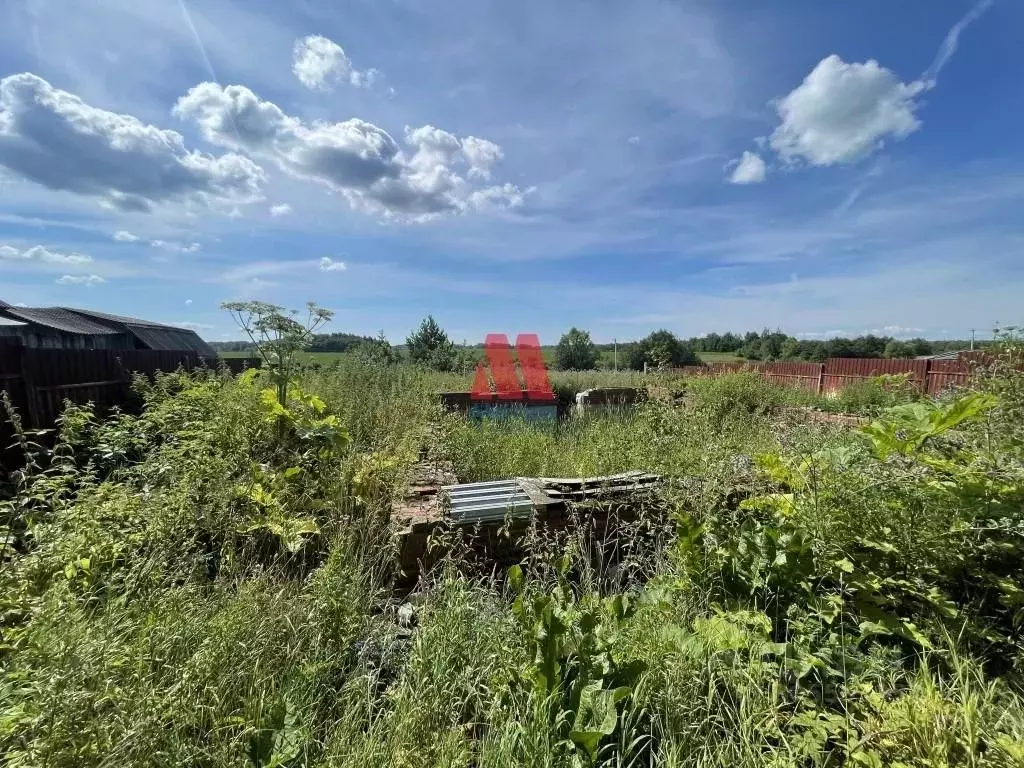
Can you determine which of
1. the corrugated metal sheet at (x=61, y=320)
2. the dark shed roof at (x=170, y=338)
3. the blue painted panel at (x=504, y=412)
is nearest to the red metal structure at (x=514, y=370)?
the blue painted panel at (x=504, y=412)

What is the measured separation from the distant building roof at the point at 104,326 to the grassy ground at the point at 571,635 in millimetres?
10506

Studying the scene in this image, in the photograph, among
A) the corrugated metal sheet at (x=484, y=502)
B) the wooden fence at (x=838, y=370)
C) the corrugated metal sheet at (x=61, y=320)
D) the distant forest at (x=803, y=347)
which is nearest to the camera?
the corrugated metal sheet at (x=484, y=502)

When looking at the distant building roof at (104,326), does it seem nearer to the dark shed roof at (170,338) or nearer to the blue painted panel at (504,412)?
the dark shed roof at (170,338)

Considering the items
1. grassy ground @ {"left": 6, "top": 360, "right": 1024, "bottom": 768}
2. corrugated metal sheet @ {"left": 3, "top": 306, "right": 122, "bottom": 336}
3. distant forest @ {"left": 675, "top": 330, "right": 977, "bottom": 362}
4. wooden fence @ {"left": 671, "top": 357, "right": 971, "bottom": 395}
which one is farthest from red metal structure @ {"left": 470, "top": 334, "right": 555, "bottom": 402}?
distant forest @ {"left": 675, "top": 330, "right": 977, "bottom": 362}

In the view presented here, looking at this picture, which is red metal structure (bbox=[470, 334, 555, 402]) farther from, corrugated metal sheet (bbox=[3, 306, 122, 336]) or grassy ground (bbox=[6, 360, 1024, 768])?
corrugated metal sheet (bbox=[3, 306, 122, 336])

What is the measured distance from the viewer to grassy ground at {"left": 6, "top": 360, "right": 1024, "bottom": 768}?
124 cm

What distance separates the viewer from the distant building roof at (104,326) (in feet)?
41.3

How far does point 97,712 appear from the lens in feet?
3.91

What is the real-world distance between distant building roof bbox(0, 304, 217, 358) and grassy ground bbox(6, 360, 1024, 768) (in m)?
10.5

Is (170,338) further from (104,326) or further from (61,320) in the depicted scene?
(61,320)

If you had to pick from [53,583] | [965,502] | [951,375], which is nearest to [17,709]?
[53,583]

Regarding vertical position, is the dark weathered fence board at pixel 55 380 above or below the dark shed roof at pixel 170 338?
→ below

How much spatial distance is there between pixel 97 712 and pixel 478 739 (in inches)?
42.7

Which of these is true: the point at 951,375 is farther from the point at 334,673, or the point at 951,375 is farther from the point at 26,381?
the point at 26,381
